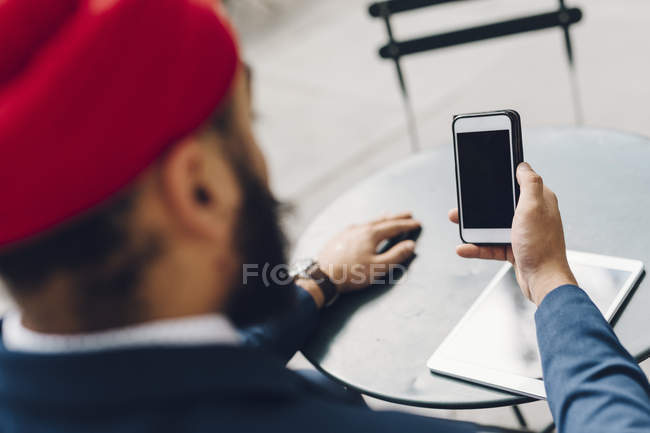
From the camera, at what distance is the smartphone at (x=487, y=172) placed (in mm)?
1081

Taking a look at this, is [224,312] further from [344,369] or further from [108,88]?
[344,369]

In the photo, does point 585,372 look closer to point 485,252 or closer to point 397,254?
point 485,252

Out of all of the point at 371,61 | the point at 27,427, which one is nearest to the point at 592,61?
the point at 371,61

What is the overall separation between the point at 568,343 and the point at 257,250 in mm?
427

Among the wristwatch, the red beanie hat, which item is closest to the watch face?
the wristwatch

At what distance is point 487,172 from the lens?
111cm

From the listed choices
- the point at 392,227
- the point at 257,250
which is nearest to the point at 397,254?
the point at 392,227

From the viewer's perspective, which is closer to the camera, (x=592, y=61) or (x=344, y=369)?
(x=344, y=369)

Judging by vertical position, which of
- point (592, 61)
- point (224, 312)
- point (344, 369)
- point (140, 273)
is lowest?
point (592, 61)

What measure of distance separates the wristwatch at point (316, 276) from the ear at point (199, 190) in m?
0.54

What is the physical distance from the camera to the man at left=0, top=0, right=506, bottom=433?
0.56 meters

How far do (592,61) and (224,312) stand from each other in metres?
3.18

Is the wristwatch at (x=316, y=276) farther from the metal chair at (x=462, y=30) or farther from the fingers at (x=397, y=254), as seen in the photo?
the metal chair at (x=462, y=30)

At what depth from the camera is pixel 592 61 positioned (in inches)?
132
